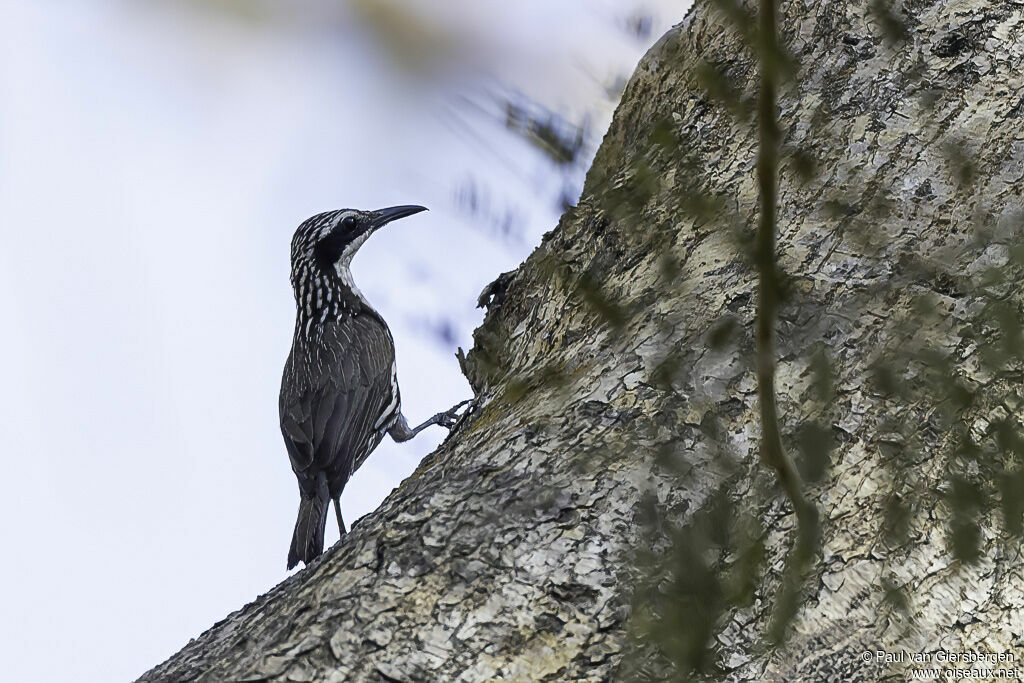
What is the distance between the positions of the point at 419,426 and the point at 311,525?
1007 mm

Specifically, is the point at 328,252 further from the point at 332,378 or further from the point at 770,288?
the point at 770,288

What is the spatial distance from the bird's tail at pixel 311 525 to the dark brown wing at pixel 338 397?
50mm

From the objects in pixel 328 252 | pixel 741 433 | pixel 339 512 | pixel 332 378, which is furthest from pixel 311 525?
pixel 741 433

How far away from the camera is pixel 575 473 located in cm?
212

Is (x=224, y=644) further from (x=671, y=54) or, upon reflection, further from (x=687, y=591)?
(x=671, y=54)

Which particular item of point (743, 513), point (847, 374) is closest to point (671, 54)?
point (847, 374)

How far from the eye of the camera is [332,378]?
17.4ft

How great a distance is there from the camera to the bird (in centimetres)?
498

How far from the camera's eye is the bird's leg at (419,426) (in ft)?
17.3

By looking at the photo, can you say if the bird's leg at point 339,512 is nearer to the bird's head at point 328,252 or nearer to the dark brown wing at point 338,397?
the dark brown wing at point 338,397

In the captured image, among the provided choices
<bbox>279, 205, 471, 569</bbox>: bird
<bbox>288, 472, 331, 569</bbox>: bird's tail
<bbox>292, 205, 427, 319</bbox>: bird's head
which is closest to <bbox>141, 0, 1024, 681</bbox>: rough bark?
<bbox>288, 472, 331, 569</bbox>: bird's tail

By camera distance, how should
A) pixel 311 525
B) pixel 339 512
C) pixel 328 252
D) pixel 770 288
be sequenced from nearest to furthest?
pixel 770 288
pixel 311 525
pixel 339 512
pixel 328 252

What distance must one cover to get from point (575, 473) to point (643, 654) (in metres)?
0.45

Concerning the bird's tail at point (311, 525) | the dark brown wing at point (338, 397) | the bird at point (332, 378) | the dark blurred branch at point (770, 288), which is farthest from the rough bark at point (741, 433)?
the dark brown wing at point (338, 397)
